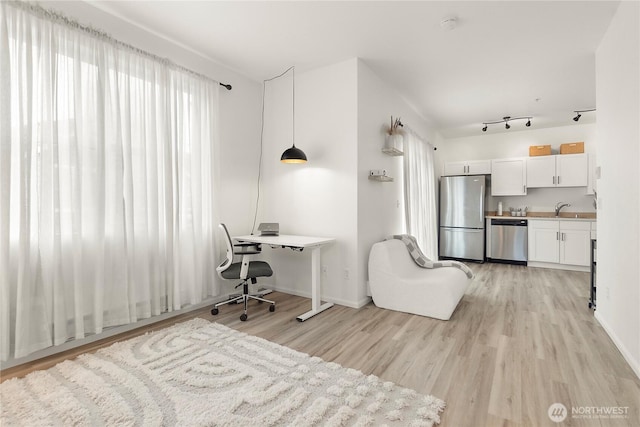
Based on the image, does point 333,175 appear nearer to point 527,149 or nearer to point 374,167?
point 374,167

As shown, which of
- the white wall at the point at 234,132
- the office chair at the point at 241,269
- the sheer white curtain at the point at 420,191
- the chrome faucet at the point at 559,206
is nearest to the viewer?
the office chair at the point at 241,269

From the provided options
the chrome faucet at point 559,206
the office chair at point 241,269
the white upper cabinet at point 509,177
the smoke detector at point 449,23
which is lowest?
the office chair at point 241,269

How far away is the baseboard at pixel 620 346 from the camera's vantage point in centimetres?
210

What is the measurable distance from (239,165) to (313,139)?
104 centimetres

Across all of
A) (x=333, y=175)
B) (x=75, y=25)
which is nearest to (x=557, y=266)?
(x=333, y=175)

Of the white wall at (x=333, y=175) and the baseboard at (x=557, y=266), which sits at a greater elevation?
Result: the white wall at (x=333, y=175)

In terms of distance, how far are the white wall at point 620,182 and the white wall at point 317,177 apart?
2297 mm

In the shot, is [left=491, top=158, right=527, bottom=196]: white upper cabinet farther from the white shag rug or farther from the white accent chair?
the white shag rug

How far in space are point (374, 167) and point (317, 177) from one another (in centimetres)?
76

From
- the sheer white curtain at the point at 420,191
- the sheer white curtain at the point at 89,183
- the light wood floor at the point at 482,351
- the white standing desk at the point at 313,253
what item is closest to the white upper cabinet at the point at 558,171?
the sheer white curtain at the point at 420,191

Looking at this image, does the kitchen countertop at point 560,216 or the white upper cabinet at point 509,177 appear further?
the white upper cabinet at point 509,177

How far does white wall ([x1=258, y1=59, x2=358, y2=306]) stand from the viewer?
3.57 m

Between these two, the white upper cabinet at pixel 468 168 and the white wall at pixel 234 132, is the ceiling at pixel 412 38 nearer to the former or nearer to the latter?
the white wall at pixel 234 132

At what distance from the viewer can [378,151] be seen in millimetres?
3990
